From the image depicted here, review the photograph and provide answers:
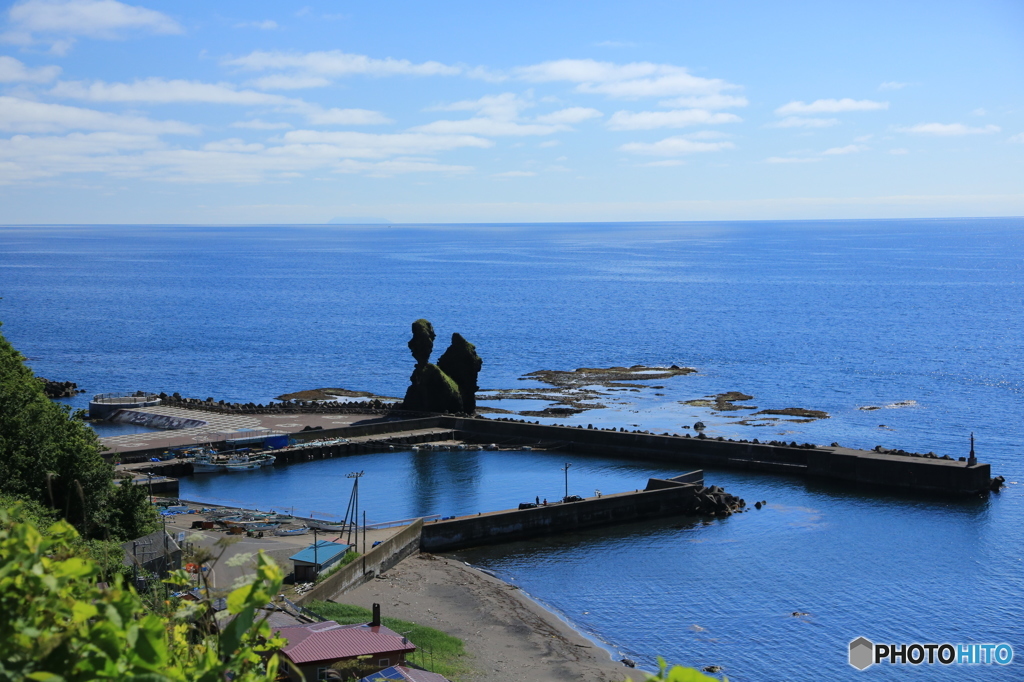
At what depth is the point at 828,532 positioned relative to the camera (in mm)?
49500

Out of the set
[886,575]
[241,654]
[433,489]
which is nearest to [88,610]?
[241,654]

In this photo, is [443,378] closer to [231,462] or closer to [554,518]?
[231,462]

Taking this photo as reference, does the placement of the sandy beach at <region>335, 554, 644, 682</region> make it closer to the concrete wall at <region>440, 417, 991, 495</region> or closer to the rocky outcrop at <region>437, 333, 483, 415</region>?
the concrete wall at <region>440, 417, 991, 495</region>

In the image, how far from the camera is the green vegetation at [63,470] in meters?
34.5

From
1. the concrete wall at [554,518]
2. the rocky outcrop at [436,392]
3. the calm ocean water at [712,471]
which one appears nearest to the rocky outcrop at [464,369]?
the rocky outcrop at [436,392]

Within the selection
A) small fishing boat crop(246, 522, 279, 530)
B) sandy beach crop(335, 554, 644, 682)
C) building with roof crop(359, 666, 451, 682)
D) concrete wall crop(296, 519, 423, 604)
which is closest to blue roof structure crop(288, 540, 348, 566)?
concrete wall crop(296, 519, 423, 604)

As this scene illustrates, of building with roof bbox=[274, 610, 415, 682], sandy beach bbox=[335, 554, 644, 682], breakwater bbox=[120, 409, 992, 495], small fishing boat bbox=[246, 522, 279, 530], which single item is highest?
building with roof bbox=[274, 610, 415, 682]

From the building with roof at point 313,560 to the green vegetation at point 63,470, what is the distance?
5.85 metres

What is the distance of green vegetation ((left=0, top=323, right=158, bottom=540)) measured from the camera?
34.5 meters

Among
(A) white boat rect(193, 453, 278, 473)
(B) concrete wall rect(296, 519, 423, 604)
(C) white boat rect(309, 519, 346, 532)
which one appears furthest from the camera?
(A) white boat rect(193, 453, 278, 473)

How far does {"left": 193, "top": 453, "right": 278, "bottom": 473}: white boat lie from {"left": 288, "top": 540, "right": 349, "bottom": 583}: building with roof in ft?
74.9

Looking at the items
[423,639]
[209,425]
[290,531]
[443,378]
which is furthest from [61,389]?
[423,639]

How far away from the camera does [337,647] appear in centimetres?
2556

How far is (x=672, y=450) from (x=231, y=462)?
28.8 m
